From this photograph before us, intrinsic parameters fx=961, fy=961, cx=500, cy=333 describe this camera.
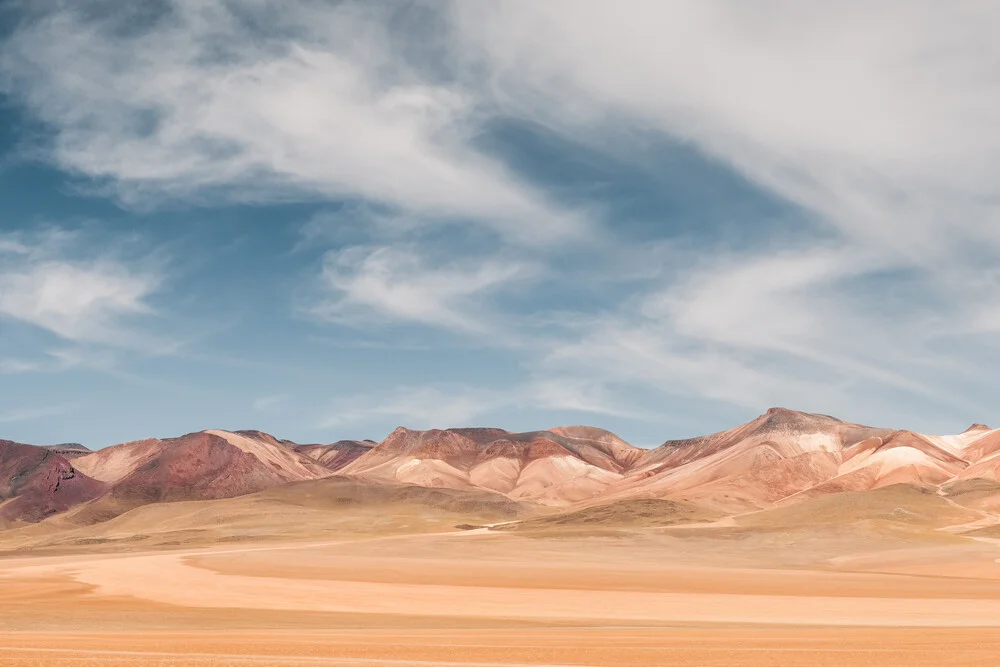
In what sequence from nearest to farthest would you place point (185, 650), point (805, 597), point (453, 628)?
1. point (185, 650)
2. point (453, 628)
3. point (805, 597)

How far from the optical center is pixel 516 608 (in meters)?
42.8

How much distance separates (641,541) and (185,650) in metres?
93.0

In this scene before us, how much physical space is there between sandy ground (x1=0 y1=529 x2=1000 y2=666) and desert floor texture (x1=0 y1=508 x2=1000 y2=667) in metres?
0.12

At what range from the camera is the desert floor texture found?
2244cm

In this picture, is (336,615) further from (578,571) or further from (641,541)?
(641,541)

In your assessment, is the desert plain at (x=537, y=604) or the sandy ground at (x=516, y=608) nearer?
the sandy ground at (x=516, y=608)

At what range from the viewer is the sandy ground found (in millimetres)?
22359

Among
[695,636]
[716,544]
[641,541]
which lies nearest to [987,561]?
[716,544]

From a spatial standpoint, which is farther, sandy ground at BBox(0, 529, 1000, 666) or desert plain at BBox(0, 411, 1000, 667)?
desert plain at BBox(0, 411, 1000, 667)

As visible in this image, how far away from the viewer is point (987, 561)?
76.6 m

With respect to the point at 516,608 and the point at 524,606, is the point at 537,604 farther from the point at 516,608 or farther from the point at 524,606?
the point at 516,608

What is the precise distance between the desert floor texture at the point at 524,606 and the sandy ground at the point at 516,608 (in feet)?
0.39

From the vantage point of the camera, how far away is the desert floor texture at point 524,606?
22438 millimetres

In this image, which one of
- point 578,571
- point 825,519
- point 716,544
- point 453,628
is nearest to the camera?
point 453,628
